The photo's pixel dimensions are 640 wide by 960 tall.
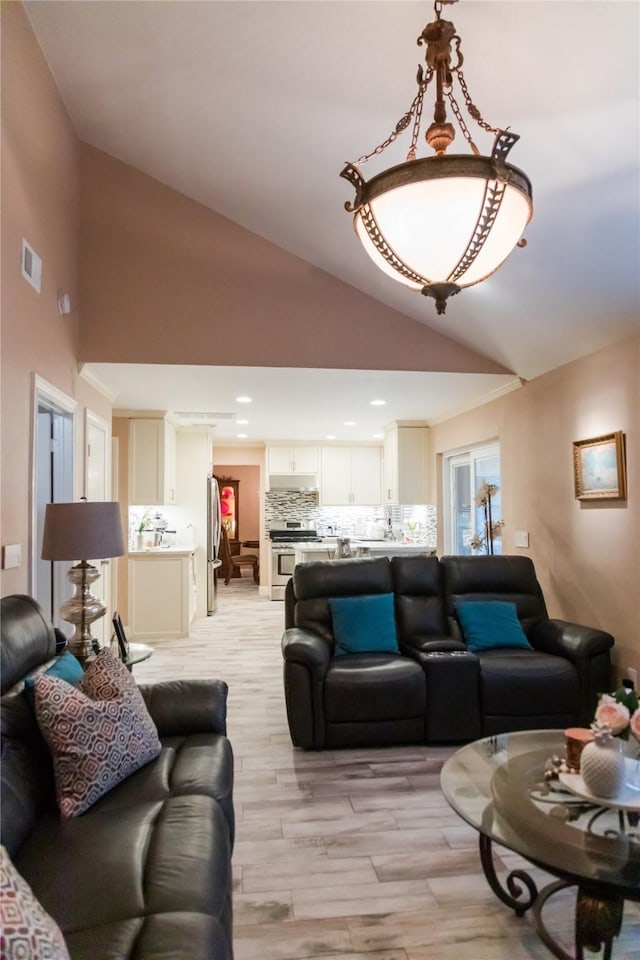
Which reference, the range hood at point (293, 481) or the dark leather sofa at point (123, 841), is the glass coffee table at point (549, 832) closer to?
the dark leather sofa at point (123, 841)

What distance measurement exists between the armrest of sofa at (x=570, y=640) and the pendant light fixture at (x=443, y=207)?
99.2 inches

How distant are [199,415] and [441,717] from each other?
176 inches

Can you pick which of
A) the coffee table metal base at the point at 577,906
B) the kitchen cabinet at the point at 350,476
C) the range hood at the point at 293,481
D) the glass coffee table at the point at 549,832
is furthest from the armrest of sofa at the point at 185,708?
the kitchen cabinet at the point at 350,476

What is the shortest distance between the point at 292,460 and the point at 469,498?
313 cm

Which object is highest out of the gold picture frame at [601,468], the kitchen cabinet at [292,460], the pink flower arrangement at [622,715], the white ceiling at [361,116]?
the white ceiling at [361,116]

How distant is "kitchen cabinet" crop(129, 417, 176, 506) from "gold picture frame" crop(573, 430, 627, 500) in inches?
167

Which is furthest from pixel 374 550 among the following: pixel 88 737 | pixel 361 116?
pixel 88 737

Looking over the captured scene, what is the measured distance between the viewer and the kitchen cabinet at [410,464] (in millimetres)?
7234

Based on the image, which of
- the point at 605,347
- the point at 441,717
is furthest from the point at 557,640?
the point at 605,347

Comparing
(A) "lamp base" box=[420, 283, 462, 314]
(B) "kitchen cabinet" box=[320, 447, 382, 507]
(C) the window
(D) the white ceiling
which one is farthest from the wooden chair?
(A) "lamp base" box=[420, 283, 462, 314]

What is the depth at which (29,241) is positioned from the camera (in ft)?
9.98

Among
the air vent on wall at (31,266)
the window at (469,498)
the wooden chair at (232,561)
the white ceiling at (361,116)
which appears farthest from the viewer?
the wooden chair at (232,561)

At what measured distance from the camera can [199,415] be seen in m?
6.64

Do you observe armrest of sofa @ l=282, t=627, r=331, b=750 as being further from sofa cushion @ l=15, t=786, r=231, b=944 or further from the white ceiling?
the white ceiling
